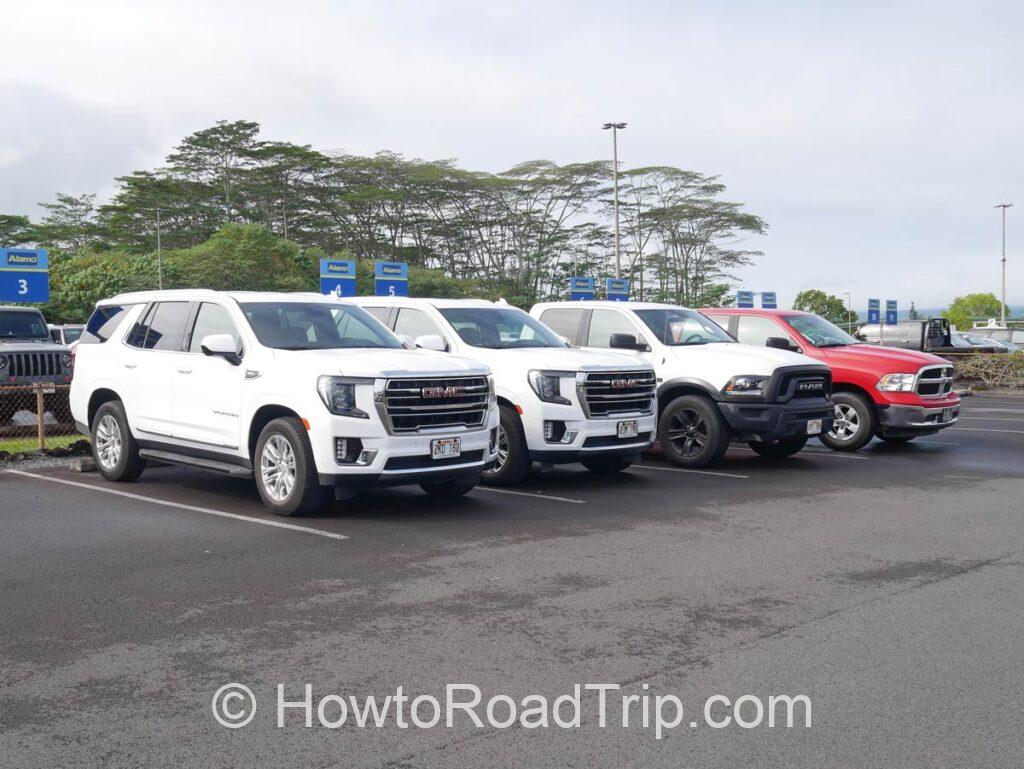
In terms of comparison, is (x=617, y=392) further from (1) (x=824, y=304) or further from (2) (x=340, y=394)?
(1) (x=824, y=304)

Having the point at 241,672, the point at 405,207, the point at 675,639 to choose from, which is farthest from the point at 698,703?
the point at 405,207

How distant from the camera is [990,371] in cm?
2856

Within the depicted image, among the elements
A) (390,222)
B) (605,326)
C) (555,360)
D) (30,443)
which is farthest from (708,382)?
(390,222)

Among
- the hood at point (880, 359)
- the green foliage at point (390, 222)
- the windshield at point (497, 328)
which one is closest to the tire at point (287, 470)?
the windshield at point (497, 328)

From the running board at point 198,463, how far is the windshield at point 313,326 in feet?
3.76

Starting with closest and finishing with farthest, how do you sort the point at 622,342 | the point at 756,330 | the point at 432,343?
the point at 432,343 < the point at 622,342 < the point at 756,330

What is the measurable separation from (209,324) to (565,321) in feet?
17.2

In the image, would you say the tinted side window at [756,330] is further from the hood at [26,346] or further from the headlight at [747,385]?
the hood at [26,346]

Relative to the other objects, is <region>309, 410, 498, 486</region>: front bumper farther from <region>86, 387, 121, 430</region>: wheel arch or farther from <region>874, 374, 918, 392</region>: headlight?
<region>874, 374, 918, 392</region>: headlight

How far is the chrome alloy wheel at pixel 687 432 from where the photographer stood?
42.3 feet

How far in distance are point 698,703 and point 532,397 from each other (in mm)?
6348

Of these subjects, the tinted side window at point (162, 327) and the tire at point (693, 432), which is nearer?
the tinted side window at point (162, 327)

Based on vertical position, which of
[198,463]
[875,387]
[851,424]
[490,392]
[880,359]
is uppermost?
[880,359]

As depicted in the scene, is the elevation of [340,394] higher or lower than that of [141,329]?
lower
